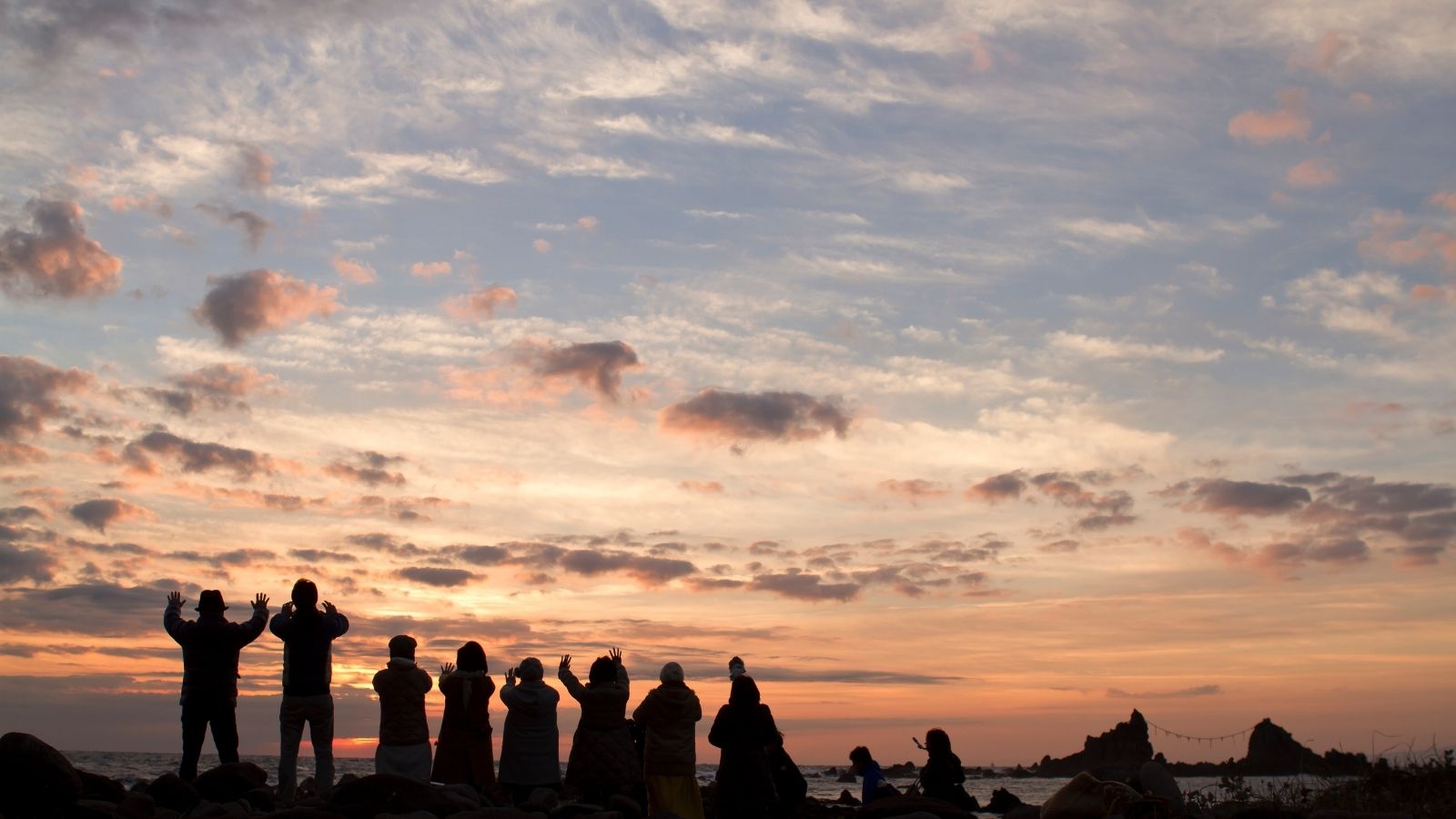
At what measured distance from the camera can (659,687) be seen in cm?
1472

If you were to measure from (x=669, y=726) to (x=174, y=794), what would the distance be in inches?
221

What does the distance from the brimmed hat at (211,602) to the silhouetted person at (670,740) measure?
5045 mm

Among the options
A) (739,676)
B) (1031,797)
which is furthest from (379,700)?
(1031,797)

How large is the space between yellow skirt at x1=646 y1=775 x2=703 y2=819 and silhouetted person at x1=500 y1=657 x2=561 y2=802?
1773 mm

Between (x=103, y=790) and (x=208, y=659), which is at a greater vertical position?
(x=208, y=659)

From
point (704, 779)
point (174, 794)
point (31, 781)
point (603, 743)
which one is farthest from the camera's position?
point (704, 779)

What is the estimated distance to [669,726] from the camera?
48.7ft

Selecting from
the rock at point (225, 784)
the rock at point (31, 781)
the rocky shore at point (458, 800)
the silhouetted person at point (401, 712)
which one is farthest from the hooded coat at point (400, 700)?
the rock at point (31, 781)

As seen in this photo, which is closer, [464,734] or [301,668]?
[301,668]

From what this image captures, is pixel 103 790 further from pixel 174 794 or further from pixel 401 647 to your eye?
pixel 401 647

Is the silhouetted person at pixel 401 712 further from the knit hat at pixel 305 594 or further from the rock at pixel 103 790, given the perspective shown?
the rock at pixel 103 790

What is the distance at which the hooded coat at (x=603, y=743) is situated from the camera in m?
15.3

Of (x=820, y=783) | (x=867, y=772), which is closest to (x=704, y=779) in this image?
(x=820, y=783)

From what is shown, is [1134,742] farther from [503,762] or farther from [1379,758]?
[503,762]
